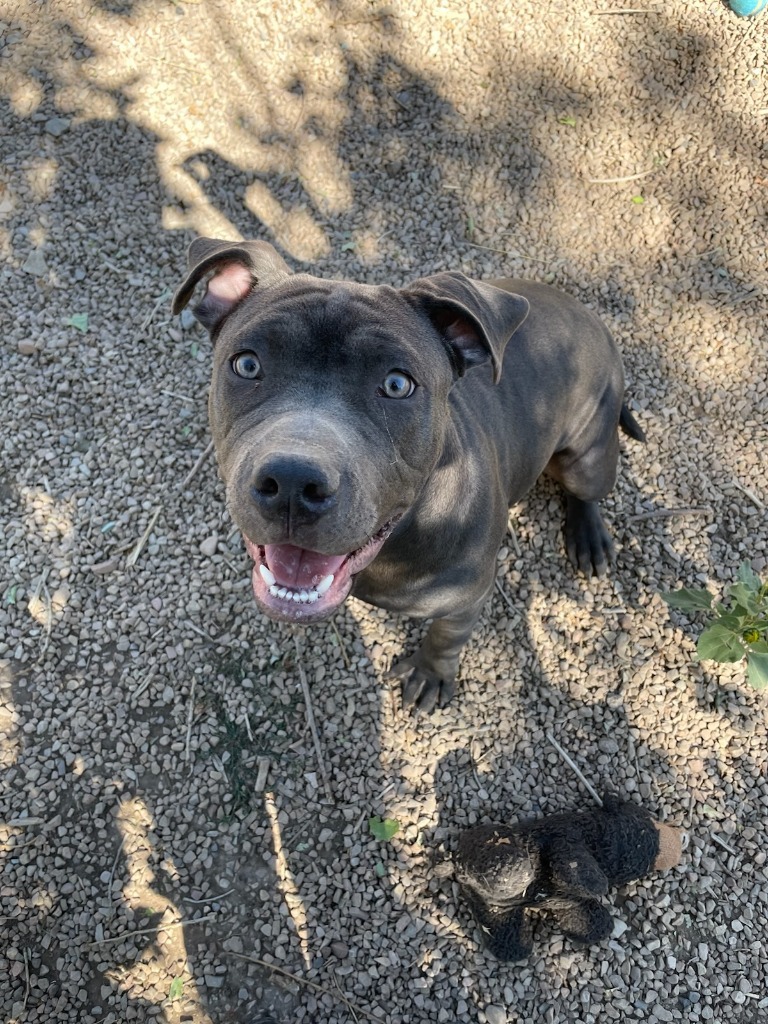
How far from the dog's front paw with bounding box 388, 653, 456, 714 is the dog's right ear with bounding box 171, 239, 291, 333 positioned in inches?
86.6

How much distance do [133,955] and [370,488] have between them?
2.98 metres

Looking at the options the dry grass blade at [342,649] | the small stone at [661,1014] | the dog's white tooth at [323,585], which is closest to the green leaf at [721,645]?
the small stone at [661,1014]

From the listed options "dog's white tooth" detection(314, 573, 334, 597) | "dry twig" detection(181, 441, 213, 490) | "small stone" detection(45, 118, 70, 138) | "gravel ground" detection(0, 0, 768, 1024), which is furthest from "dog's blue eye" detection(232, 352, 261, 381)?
"small stone" detection(45, 118, 70, 138)

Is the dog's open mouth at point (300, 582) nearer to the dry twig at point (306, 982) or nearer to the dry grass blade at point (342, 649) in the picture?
the dry grass blade at point (342, 649)

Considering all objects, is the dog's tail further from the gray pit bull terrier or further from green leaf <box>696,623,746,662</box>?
green leaf <box>696,623,746,662</box>

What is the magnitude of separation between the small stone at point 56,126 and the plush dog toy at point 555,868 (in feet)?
18.5

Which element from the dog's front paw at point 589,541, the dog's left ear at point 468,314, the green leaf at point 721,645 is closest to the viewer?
the dog's left ear at point 468,314

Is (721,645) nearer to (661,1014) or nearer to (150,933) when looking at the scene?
(661,1014)

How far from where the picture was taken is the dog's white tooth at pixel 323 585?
2504mm

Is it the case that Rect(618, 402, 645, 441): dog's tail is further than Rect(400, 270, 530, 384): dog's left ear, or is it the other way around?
Rect(618, 402, 645, 441): dog's tail

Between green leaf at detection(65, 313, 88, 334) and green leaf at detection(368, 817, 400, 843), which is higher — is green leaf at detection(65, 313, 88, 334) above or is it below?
above

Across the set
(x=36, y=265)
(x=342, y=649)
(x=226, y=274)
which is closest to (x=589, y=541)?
(x=342, y=649)

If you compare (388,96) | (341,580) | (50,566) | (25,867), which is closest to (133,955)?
(25,867)

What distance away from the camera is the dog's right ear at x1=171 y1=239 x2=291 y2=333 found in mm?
2760
